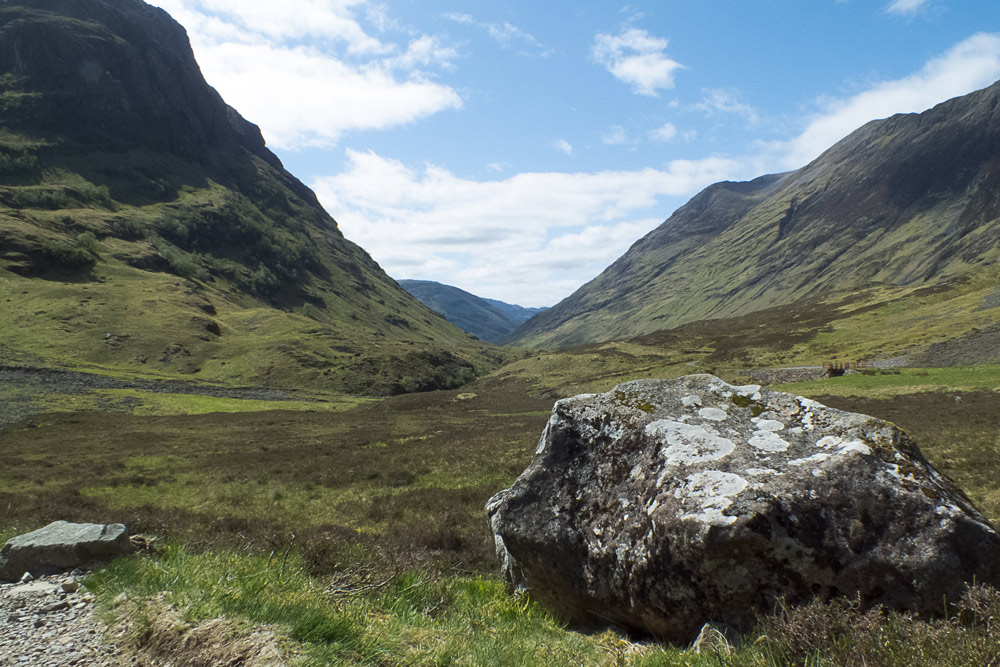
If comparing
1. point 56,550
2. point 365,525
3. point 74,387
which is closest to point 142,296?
point 74,387

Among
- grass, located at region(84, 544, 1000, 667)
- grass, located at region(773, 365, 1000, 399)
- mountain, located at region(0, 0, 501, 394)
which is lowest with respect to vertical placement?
grass, located at region(773, 365, 1000, 399)

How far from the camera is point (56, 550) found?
5.83m

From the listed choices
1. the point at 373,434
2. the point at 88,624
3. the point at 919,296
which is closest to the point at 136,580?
the point at 88,624

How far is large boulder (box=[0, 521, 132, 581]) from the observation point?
18.9 ft

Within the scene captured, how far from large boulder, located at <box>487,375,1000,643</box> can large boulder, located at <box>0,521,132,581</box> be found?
5038 mm

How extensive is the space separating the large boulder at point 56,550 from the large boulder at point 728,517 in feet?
16.5

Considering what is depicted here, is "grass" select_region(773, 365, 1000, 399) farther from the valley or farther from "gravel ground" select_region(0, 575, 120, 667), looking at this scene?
"gravel ground" select_region(0, 575, 120, 667)

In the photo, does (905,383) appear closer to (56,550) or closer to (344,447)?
(344,447)

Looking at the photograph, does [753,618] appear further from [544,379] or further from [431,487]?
[544,379]

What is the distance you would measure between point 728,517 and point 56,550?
7.76 meters

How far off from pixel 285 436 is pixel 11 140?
22730 cm

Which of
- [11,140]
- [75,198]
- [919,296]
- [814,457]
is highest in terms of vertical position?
[11,140]

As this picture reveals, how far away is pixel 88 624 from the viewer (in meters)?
4.59

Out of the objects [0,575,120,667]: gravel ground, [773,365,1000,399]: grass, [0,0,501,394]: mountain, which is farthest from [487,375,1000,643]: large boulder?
[0,0,501,394]: mountain
